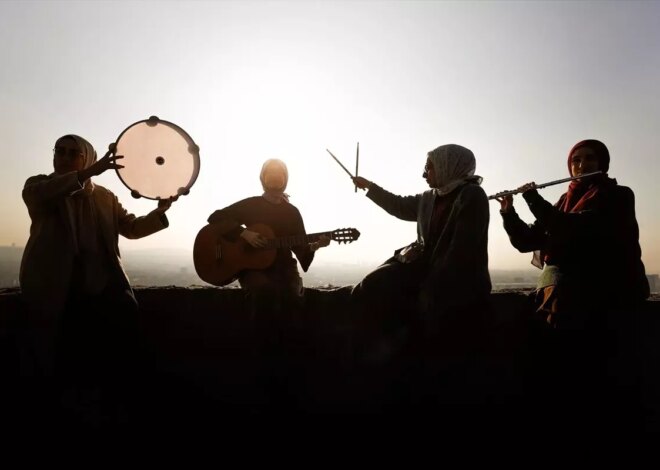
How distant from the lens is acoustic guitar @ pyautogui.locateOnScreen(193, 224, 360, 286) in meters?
4.36

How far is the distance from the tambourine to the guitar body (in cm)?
75

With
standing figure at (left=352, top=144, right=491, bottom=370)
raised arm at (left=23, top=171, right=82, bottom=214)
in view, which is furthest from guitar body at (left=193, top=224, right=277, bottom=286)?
raised arm at (left=23, top=171, right=82, bottom=214)

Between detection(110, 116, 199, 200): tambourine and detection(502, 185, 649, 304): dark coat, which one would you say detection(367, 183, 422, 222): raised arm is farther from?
detection(110, 116, 199, 200): tambourine

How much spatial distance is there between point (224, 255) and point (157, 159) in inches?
44.8

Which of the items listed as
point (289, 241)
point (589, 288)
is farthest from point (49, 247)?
point (589, 288)

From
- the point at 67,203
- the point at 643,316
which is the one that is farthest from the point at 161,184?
the point at 643,316

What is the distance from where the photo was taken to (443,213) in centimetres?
346

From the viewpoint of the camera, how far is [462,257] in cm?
317

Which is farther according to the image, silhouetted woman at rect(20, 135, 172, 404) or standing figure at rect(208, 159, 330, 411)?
standing figure at rect(208, 159, 330, 411)

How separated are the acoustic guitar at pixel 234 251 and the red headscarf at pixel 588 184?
1.98 meters

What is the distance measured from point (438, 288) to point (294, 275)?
5.30ft

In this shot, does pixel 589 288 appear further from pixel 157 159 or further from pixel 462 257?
pixel 157 159

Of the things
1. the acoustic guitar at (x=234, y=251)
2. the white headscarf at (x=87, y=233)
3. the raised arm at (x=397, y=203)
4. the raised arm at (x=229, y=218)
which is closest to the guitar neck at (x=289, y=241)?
the acoustic guitar at (x=234, y=251)

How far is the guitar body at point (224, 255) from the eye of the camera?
4348mm
